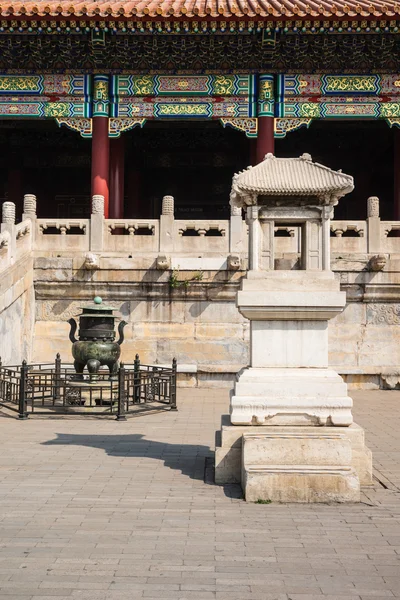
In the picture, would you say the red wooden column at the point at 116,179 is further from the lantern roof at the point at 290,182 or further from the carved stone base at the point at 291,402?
the carved stone base at the point at 291,402

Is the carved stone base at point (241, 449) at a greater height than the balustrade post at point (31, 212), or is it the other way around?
the balustrade post at point (31, 212)

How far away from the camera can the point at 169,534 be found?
195 inches

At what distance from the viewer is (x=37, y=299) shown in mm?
14945

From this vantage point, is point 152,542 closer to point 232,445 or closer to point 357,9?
point 232,445

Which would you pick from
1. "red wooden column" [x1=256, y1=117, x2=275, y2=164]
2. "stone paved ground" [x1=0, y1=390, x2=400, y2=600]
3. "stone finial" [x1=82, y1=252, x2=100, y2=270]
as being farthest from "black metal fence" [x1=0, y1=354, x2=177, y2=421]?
"red wooden column" [x1=256, y1=117, x2=275, y2=164]

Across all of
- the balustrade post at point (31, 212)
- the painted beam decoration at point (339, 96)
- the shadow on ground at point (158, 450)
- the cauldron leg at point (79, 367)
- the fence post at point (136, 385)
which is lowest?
→ the shadow on ground at point (158, 450)

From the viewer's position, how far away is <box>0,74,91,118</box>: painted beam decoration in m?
16.5

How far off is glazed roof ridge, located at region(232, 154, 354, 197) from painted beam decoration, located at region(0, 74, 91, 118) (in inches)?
416

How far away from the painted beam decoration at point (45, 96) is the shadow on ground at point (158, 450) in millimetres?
9951

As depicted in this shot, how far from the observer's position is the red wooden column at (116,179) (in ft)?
55.2

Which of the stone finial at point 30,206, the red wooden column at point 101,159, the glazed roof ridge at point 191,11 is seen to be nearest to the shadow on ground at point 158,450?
the stone finial at point 30,206

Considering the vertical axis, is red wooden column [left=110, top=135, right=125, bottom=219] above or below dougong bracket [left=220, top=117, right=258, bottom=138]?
below

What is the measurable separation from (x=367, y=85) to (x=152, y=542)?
14329 mm

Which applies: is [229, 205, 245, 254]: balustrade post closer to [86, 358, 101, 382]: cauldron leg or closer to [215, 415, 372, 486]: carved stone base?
[86, 358, 101, 382]: cauldron leg
